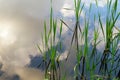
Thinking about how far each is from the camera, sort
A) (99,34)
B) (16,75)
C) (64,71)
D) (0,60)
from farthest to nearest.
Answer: (16,75)
(0,60)
(99,34)
(64,71)

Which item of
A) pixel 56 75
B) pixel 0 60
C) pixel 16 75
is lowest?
pixel 16 75

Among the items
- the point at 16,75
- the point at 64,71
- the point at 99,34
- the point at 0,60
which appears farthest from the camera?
the point at 16,75

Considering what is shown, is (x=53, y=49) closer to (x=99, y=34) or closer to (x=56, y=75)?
(x=56, y=75)

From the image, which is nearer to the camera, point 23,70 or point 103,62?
point 103,62

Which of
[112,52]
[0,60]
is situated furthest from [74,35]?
[0,60]

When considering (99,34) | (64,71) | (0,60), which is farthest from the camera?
(0,60)

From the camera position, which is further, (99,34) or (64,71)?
(99,34)

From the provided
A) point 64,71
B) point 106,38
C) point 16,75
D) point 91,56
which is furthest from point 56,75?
point 16,75

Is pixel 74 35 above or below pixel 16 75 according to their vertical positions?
above

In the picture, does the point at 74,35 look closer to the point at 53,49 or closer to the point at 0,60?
the point at 53,49
